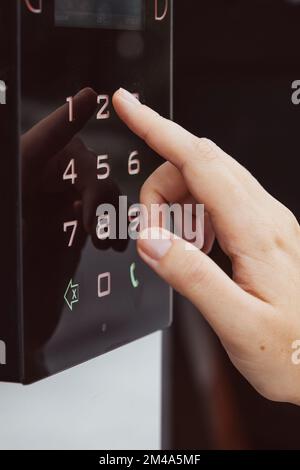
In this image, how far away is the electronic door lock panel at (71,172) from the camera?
0.44 meters

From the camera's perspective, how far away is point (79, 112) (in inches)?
19.1

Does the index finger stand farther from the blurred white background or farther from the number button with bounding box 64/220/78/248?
the blurred white background

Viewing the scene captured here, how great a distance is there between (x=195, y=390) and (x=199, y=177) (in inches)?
19.0

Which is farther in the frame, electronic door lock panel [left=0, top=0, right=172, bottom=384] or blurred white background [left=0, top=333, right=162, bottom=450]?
blurred white background [left=0, top=333, right=162, bottom=450]

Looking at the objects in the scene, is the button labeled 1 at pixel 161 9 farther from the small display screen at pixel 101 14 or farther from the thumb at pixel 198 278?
the thumb at pixel 198 278

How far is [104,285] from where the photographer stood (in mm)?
529

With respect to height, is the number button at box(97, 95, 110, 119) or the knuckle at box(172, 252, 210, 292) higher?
the number button at box(97, 95, 110, 119)

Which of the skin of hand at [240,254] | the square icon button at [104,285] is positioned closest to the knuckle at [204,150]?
the skin of hand at [240,254]

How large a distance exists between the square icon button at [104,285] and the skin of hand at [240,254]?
78mm

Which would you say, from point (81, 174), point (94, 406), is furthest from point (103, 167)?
point (94, 406)

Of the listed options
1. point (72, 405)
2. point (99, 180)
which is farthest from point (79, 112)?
point (72, 405)

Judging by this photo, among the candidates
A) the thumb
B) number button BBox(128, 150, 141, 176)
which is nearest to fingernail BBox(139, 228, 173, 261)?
the thumb

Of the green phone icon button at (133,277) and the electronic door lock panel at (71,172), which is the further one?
the green phone icon button at (133,277)

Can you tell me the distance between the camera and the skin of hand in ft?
1.54
